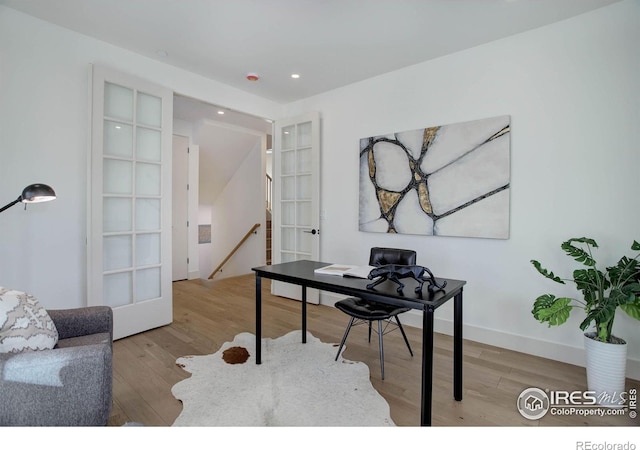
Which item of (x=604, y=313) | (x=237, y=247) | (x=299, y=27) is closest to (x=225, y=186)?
(x=237, y=247)

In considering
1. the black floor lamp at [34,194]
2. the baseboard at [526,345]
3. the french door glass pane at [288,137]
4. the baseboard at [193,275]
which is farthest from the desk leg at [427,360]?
the baseboard at [193,275]

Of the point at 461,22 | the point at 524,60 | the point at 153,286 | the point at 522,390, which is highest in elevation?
the point at 461,22

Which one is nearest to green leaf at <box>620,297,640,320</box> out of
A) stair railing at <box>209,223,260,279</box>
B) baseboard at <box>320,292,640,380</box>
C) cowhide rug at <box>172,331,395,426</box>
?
baseboard at <box>320,292,640,380</box>

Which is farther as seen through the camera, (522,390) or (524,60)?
(524,60)

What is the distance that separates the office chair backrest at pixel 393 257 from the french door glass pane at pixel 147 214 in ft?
7.26

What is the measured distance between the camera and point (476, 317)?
2977 millimetres

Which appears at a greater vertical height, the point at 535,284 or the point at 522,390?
the point at 535,284

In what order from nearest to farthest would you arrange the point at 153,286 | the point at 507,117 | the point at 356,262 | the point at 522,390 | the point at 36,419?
1. the point at 36,419
2. the point at 522,390
3. the point at 507,117
4. the point at 153,286
5. the point at 356,262

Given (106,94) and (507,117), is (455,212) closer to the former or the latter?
(507,117)

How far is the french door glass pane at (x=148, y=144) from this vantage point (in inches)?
124

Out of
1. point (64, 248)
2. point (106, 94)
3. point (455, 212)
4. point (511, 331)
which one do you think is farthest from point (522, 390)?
point (106, 94)

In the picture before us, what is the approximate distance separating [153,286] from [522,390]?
329cm

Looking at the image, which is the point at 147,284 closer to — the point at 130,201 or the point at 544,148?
the point at 130,201

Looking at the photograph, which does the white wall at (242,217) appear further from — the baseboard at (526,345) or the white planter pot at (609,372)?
the white planter pot at (609,372)
